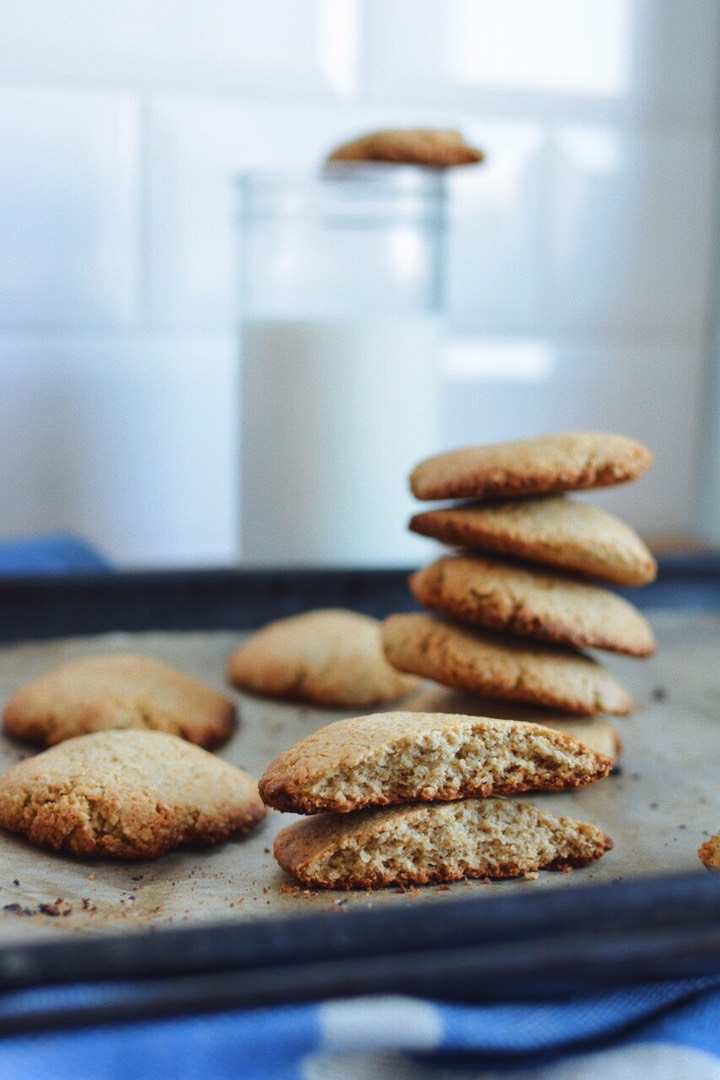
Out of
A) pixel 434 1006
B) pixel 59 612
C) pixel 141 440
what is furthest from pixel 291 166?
pixel 434 1006

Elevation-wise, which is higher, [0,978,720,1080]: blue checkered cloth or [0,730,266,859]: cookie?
[0,978,720,1080]: blue checkered cloth

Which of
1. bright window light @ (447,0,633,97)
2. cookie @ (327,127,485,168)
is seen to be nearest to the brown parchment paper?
cookie @ (327,127,485,168)

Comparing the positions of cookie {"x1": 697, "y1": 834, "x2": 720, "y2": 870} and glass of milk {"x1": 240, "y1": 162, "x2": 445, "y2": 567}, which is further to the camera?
glass of milk {"x1": 240, "y1": 162, "x2": 445, "y2": 567}

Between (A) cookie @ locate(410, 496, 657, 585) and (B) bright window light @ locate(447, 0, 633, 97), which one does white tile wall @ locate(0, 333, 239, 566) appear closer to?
(B) bright window light @ locate(447, 0, 633, 97)

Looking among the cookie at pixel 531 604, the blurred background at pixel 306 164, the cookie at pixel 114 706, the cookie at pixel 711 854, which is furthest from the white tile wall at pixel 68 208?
the cookie at pixel 711 854

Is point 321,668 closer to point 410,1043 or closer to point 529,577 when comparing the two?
point 529,577

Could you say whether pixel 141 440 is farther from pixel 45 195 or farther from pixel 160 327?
pixel 45 195
